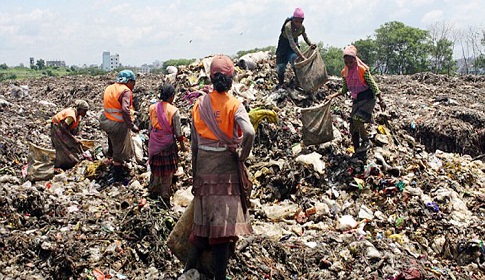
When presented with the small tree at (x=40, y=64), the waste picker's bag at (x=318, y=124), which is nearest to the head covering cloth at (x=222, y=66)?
the waste picker's bag at (x=318, y=124)

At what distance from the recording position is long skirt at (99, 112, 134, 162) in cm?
492

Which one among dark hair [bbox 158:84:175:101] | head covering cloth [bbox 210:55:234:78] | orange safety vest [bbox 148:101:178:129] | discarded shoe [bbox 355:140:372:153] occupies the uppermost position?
head covering cloth [bbox 210:55:234:78]

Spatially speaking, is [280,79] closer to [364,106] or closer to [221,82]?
[364,106]

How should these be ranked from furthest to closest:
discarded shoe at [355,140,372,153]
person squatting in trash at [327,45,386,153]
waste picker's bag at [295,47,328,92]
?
waste picker's bag at [295,47,328,92] < discarded shoe at [355,140,372,153] < person squatting in trash at [327,45,386,153]

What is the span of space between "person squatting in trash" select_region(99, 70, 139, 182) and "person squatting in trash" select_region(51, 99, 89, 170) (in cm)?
54

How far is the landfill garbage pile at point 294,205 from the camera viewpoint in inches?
133

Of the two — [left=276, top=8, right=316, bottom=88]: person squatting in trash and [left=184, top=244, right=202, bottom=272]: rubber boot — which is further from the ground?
[left=276, top=8, right=316, bottom=88]: person squatting in trash

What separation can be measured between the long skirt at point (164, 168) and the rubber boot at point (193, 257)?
1.26 meters

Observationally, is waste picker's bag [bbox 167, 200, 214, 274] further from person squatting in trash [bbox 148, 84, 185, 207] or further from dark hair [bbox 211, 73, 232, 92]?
person squatting in trash [bbox 148, 84, 185, 207]

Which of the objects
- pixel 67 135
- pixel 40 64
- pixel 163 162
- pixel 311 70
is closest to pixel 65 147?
pixel 67 135

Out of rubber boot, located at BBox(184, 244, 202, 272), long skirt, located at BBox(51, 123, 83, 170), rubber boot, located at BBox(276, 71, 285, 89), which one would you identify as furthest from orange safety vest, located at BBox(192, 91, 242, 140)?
rubber boot, located at BBox(276, 71, 285, 89)

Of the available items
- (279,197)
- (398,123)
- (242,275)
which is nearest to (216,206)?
(242,275)

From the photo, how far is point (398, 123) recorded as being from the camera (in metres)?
6.98

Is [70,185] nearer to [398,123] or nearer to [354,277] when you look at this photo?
[354,277]
